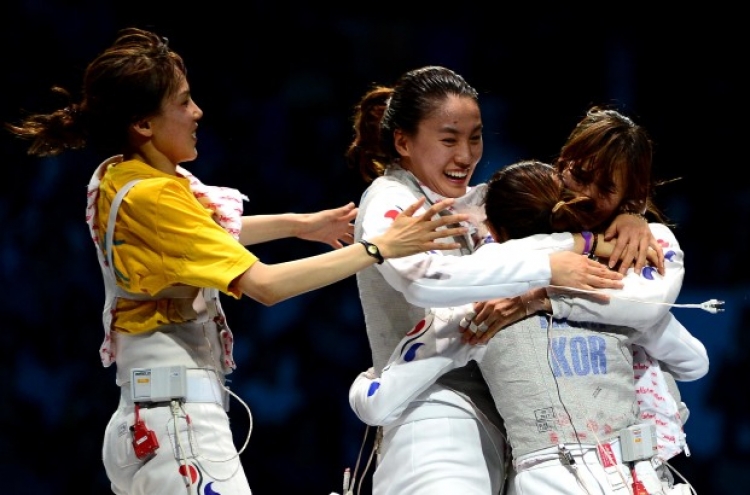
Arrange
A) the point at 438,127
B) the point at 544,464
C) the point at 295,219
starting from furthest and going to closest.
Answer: the point at 295,219 → the point at 438,127 → the point at 544,464

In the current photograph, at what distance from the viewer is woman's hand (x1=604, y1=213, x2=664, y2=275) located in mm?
2377

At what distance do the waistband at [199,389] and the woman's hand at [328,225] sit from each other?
1.96ft

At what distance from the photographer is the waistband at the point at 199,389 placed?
2328 millimetres

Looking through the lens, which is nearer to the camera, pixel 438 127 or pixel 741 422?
pixel 438 127

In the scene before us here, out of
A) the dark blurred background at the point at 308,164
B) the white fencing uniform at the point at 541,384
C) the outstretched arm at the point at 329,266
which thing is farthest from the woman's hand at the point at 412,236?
the dark blurred background at the point at 308,164

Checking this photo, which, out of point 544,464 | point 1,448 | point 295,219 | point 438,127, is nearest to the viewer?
point 544,464

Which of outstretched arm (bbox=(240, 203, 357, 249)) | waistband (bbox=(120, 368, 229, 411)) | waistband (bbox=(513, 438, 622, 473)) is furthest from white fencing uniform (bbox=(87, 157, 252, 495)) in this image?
waistband (bbox=(513, 438, 622, 473))

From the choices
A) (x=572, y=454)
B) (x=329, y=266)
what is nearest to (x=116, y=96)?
(x=329, y=266)

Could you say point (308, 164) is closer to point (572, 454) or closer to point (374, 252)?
point (374, 252)

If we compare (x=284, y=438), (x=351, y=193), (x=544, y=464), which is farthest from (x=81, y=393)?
(x=544, y=464)

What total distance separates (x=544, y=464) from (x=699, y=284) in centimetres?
170

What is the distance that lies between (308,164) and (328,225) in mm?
897

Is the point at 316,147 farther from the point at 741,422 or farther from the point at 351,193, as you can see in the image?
the point at 741,422

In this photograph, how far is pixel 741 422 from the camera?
3721 mm
